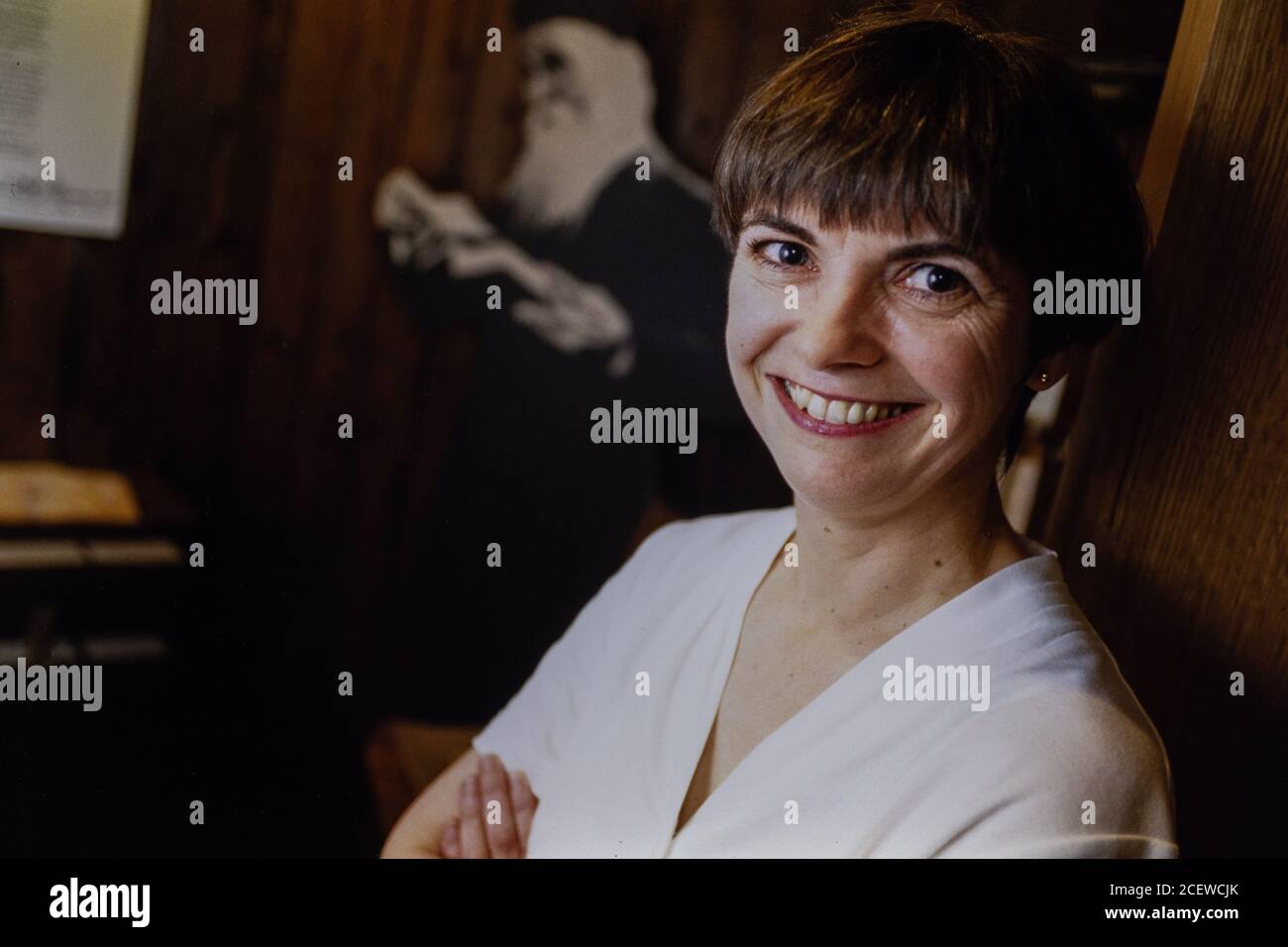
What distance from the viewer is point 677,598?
3.53 feet

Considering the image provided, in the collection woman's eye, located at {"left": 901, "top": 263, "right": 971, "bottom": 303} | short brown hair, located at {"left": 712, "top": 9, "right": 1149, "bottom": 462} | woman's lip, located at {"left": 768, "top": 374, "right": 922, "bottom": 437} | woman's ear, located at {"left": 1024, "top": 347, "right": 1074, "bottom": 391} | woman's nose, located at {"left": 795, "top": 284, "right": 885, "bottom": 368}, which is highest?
short brown hair, located at {"left": 712, "top": 9, "right": 1149, "bottom": 462}

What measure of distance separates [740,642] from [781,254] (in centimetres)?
37

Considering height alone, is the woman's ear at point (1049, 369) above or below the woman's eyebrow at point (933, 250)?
below

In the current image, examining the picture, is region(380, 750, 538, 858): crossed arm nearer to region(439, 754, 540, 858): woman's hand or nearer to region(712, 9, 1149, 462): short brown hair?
region(439, 754, 540, 858): woman's hand

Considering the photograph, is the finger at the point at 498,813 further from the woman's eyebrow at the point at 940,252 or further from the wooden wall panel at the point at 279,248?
the woman's eyebrow at the point at 940,252

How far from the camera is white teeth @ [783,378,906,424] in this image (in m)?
0.91

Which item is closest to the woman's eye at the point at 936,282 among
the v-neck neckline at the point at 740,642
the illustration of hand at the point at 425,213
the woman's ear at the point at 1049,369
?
the woman's ear at the point at 1049,369

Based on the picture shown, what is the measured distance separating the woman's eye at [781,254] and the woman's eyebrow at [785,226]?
10 mm

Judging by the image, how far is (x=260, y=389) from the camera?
1.12 metres

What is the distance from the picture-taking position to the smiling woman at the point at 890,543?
0.84m

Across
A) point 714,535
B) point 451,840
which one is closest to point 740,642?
point 714,535

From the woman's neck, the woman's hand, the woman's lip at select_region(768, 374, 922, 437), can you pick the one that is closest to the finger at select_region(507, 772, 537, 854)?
the woman's hand

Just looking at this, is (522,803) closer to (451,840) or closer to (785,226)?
(451,840)
